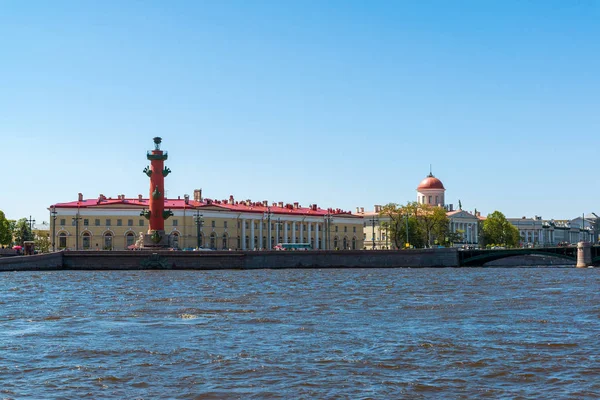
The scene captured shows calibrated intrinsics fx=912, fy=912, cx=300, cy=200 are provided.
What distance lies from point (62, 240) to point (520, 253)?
44.1 metres

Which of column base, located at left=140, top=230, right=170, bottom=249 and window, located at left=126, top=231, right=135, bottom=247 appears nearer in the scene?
column base, located at left=140, top=230, right=170, bottom=249

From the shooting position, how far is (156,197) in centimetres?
7144

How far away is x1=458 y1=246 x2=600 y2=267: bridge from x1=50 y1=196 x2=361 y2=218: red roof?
27979mm

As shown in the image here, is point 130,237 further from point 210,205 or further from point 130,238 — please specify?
point 210,205

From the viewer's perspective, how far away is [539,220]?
16550cm

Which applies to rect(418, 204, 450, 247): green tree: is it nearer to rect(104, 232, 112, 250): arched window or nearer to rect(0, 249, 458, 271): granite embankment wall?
rect(0, 249, 458, 271): granite embankment wall

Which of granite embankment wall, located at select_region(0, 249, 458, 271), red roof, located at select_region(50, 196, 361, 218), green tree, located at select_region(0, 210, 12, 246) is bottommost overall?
granite embankment wall, located at select_region(0, 249, 458, 271)

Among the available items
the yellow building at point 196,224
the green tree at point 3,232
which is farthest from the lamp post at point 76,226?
the green tree at point 3,232

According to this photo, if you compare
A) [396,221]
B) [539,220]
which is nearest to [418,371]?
[396,221]

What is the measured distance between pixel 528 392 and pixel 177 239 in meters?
79.4

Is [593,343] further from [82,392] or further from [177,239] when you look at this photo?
[177,239]

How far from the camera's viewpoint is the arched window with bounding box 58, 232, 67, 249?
294 ft

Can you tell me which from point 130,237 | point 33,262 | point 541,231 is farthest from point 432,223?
point 541,231

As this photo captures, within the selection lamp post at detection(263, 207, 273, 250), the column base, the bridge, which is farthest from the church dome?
the column base
